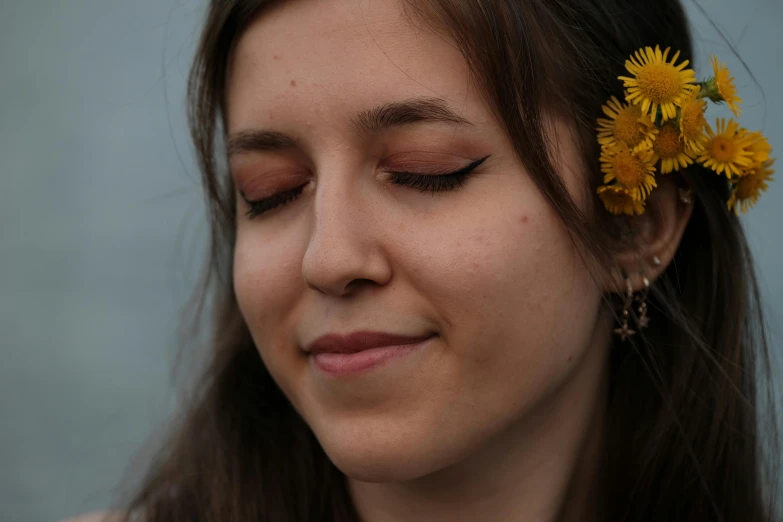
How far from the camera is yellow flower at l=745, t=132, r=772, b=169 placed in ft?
5.34

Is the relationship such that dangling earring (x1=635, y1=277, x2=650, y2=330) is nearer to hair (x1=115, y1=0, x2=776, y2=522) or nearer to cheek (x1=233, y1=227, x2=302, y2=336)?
hair (x1=115, y1=0, x2=776, y2=522)

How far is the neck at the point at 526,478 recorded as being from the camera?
1625 mm

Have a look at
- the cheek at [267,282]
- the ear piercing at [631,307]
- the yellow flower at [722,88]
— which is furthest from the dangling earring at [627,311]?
the cheek at [267,282]

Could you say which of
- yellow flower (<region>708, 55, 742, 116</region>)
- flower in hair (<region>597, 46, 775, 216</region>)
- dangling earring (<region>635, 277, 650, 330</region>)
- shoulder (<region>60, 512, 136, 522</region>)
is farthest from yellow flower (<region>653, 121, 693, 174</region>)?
shoulder (<region>60, 512, 136, 522</region>)

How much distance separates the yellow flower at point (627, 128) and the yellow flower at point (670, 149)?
0.02 metres

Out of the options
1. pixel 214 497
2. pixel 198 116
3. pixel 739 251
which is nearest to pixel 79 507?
pixel 214 497

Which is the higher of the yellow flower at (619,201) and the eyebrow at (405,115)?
the eyebrow at (405,115)

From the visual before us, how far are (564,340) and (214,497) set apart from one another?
846 millimetres

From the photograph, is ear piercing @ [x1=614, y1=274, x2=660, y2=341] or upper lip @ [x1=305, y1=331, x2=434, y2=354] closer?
upper lip @ [x1=305, y1=331, x2=434, y2=354]

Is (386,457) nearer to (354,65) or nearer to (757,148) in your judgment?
(354,65)

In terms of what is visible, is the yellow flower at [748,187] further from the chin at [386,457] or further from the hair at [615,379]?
the chin at [386,457]

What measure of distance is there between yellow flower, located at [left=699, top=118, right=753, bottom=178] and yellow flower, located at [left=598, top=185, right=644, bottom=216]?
154mm

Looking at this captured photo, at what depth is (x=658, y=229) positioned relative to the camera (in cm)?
168

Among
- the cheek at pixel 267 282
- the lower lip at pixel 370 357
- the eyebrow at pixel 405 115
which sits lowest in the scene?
the lower lip at pixel 370 357
